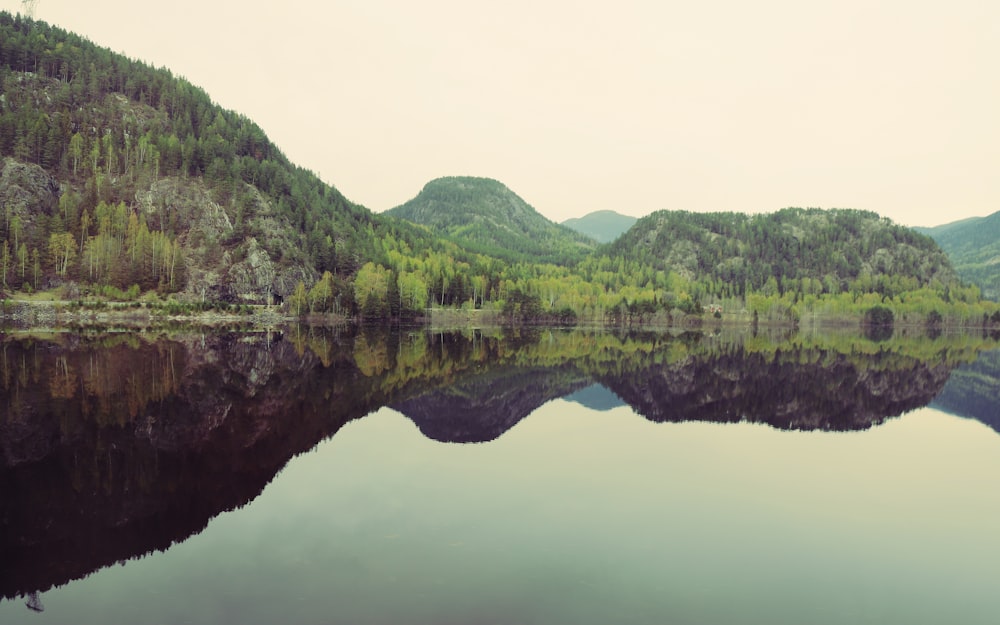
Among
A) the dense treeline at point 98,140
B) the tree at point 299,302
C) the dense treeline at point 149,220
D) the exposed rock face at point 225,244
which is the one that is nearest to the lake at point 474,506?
the tree at point 299,302

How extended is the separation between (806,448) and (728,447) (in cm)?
411

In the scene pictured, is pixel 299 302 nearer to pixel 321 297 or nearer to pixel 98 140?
pixel 321 297

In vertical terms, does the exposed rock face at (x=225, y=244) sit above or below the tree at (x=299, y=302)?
above

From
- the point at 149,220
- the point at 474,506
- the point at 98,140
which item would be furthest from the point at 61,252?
the point at 474,506

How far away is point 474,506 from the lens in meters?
18.8

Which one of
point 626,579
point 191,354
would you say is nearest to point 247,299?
point 191,354

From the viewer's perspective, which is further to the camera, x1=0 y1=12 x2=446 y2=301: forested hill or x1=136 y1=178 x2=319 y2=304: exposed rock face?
x1=136 y1=178 x2=319 y2=304: exposed rock face

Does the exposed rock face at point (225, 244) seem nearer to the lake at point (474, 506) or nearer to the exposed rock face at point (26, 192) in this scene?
the exposed rock face at point (26, 192)

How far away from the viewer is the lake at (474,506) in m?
12.8

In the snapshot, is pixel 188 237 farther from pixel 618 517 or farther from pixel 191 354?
pixel 618 517

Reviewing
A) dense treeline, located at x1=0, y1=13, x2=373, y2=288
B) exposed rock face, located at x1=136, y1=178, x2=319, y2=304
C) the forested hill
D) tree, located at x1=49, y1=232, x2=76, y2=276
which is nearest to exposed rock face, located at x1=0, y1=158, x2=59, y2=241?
the forested hill

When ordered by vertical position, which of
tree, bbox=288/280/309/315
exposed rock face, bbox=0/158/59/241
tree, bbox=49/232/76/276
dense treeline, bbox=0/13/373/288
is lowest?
tree, bbox=288/280/309/315

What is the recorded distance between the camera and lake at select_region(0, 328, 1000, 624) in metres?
12.8

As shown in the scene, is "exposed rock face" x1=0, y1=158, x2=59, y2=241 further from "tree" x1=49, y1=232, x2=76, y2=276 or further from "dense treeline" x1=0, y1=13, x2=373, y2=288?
"tree" x1=49, y1=232, x2=76, y2=276
